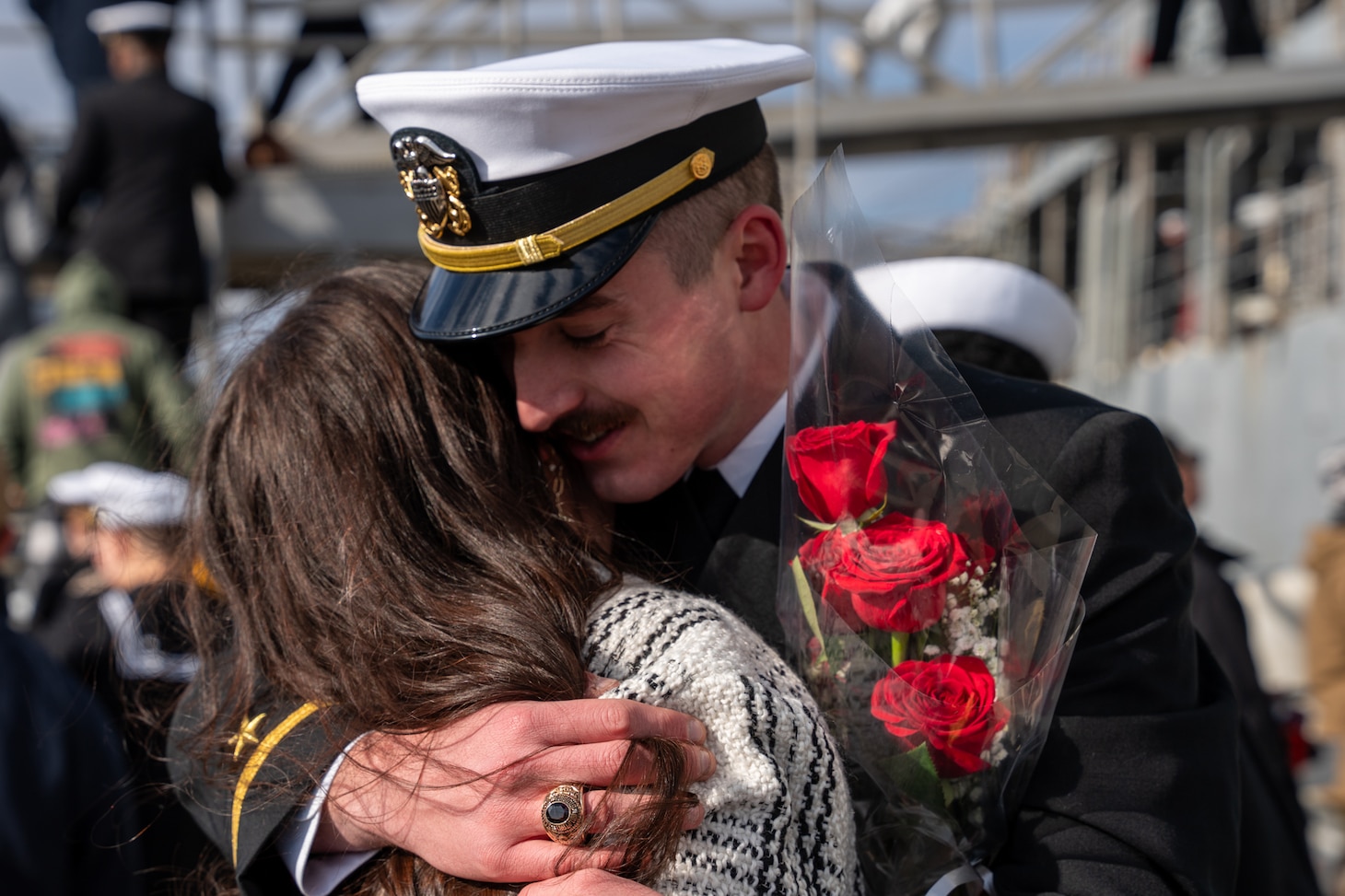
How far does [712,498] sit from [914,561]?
52 cm

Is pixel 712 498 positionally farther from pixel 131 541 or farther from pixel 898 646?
pixel 131 541

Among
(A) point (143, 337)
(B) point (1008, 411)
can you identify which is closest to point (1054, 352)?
(B) point (1008, 411)

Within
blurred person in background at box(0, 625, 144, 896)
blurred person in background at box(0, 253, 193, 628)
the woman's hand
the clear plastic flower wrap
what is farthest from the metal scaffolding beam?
the woman's hand

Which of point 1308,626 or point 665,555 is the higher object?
point 665,555

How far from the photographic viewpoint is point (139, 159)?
16.3 ft

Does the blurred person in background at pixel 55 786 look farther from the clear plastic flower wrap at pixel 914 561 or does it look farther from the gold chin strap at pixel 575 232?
the clear plastic flower wrap at pixel 914 561

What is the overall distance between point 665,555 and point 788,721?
48 cm

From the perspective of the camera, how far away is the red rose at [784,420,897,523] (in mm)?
1312

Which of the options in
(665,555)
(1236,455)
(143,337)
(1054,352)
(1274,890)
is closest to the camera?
(665,555)

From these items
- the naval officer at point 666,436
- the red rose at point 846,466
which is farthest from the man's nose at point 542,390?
the red rose at point 846,466

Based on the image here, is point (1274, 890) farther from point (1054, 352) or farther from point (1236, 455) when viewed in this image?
point (1236, 455)

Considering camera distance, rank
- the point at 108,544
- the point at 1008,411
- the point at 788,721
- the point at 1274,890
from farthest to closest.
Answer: the point at 108,544 < the point at 1274,890 < the point at 1008,411 < the point at 788,721

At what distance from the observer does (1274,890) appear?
6.19ft

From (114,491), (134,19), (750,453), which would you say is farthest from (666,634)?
(134,19)
